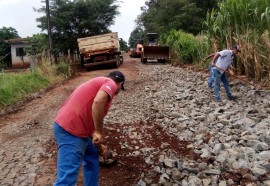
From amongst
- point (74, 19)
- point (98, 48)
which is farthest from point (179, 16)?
point (98, 48)

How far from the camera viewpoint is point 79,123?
11.1 ft

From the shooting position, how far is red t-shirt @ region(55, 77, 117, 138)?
3377 millimetres

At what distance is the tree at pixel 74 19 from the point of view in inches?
953

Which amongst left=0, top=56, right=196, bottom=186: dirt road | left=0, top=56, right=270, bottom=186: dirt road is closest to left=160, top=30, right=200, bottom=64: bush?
left=0, top=56, right=270, bottom=186: dirt road

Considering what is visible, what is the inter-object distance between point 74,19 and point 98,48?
22.7ft

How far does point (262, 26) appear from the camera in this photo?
9.95 meters

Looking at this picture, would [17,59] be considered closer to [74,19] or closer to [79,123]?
[74,19]

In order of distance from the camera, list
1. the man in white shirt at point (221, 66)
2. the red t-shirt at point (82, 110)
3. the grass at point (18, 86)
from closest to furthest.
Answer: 1. the red t-shirt at point (82, 110)
2. the man in white shirt at point (221, 66)
3. the grass at point (18, 86)

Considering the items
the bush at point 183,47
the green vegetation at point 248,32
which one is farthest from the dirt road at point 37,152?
the bush at point 183,47

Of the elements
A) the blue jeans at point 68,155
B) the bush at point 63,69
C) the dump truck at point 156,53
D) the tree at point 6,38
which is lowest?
the blue jeans at point 68,155

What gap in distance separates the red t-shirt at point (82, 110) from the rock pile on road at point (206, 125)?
1.50 metres

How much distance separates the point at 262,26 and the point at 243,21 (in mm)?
840

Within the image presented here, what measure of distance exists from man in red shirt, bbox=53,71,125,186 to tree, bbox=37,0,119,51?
69.5 feet

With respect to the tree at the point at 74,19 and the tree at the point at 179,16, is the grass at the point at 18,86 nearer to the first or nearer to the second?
the tree at the point at 74,19
